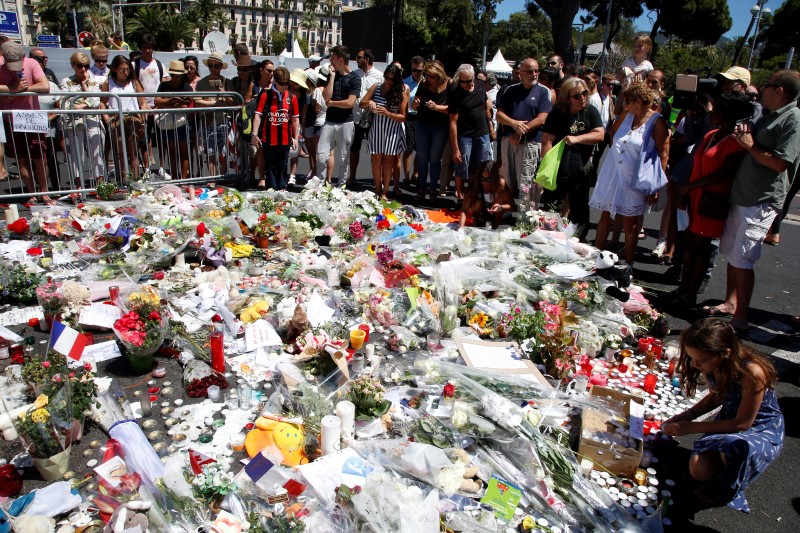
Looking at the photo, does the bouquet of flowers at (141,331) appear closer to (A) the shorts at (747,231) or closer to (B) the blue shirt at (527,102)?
(A) the shorts at (747,231)

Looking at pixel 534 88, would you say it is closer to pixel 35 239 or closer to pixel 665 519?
pixel 665 519

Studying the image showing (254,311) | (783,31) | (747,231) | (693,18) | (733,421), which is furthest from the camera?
(693,18)

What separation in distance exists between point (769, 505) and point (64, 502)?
3.35 meters

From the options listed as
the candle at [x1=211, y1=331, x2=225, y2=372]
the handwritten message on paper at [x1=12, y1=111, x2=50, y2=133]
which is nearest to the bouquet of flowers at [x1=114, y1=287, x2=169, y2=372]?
the candle at [x1=211, y1=331, x2=225, y2=372]

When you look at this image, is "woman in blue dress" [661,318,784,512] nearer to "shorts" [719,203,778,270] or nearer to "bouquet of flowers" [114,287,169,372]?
"shorts" [719,203,778,270]

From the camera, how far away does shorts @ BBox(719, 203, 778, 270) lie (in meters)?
4.32

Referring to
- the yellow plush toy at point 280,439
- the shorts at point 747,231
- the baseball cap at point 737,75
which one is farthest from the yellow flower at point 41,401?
the baseball cap at point 737,75

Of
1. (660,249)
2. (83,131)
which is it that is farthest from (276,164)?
(660,249)

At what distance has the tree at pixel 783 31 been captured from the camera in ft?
112

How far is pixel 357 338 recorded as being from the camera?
384cm

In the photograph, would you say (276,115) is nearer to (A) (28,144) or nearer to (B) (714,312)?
(A) (28,144)

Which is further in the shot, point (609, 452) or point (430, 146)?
point (430, 146)

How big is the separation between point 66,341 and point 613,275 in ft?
13.3

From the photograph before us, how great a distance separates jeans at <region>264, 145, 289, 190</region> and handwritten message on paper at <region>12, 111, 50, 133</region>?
2.55m
